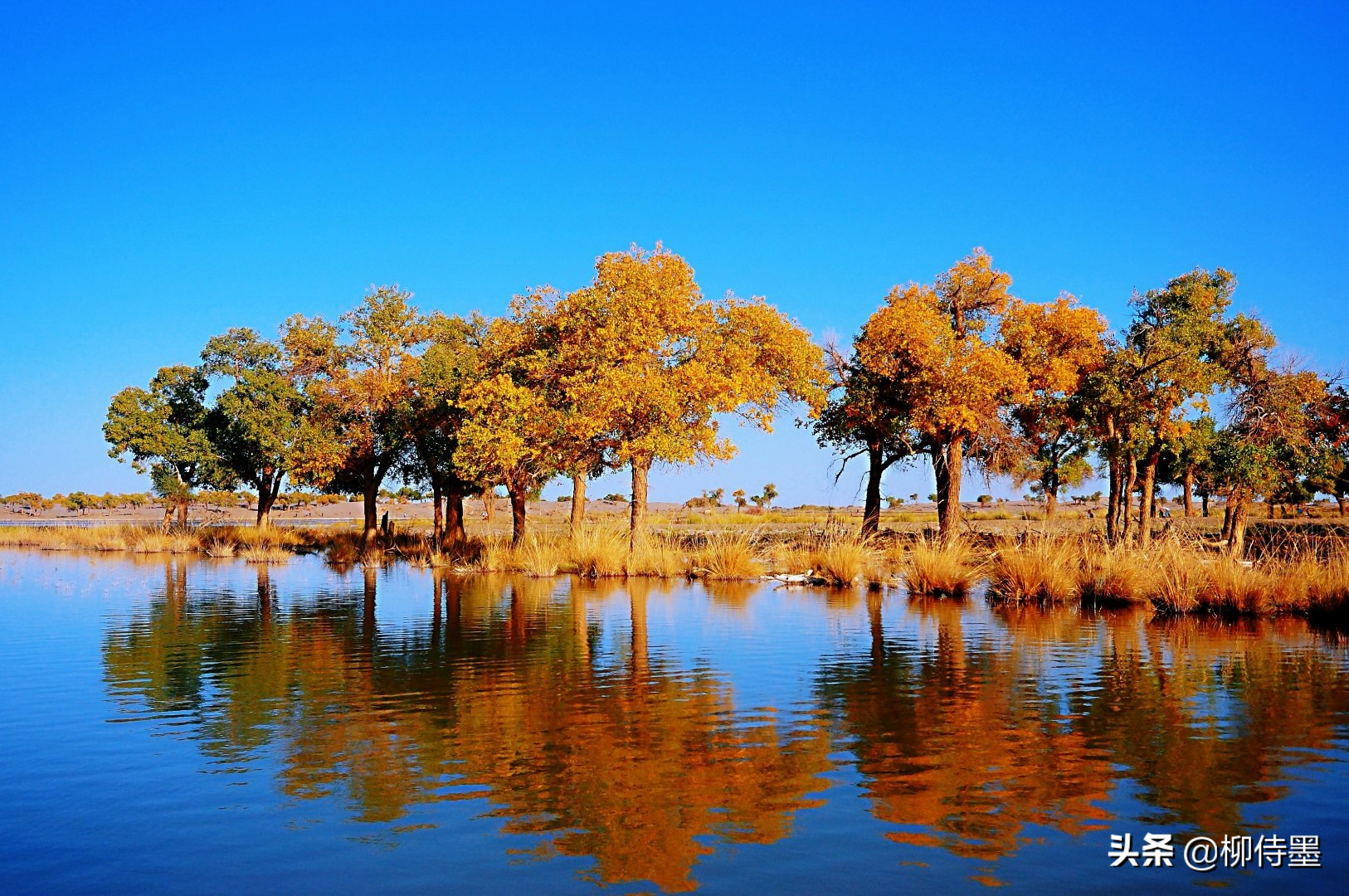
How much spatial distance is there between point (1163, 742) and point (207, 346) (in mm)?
53174

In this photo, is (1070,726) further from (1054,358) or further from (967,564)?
(1054,358)

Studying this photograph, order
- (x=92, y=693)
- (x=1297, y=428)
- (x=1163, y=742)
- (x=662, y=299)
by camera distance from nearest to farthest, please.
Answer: (x=1163, y=742)
(x=92, y=693)
(x=662, y=299)
(x=1297, y=428)

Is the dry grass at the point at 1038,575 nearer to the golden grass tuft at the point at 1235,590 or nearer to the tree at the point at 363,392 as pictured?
the golden grass tuft at the point at 1235,590

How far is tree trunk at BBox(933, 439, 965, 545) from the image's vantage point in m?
36.8

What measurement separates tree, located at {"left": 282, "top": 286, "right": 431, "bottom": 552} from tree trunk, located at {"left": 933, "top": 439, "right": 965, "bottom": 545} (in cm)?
2226

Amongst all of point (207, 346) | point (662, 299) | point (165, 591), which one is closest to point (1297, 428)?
point (662, 299)

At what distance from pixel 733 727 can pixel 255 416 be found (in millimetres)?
44533

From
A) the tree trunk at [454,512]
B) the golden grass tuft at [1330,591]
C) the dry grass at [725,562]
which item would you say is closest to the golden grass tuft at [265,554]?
the tree trunk at [454,512]

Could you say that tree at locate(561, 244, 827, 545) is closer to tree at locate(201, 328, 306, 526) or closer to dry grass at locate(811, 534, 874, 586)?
dry grass at locate(811, 534, 874, 586)

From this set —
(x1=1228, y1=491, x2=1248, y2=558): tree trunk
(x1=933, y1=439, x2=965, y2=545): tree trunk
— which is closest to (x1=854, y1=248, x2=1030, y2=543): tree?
(x1=933, y1=439, x2=965, y2=545): tree trunk

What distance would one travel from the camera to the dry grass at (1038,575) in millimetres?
22406

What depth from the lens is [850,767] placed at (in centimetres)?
861

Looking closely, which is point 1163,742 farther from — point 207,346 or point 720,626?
point 207,346

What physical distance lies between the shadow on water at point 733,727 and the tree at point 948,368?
56.7 ft
